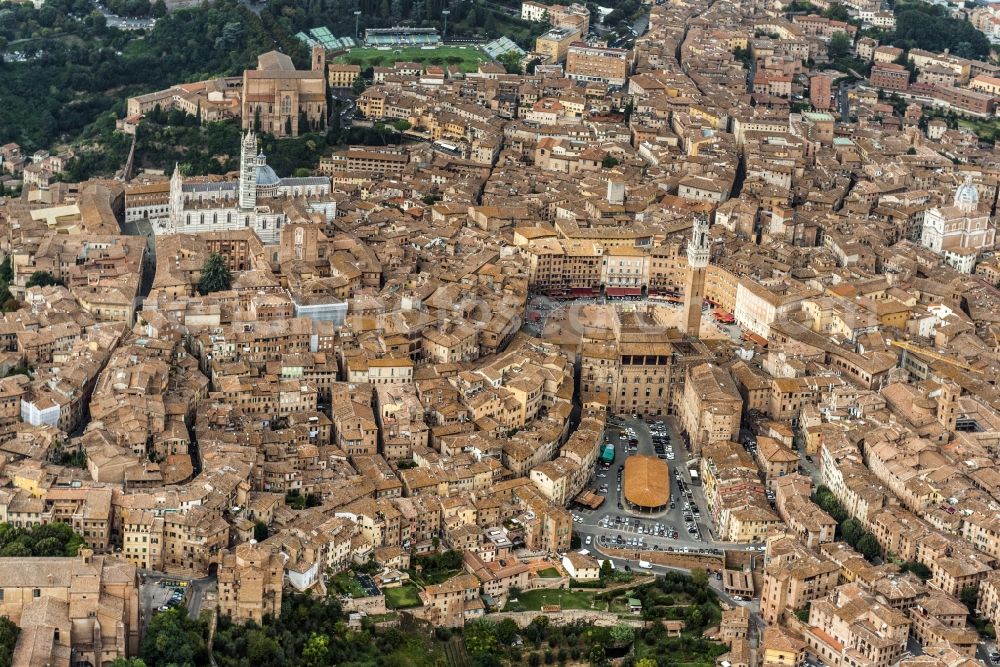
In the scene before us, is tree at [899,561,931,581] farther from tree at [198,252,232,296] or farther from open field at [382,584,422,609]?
tree at [198,252,232,296]

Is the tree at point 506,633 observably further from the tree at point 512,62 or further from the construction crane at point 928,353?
the tree at point 512,62

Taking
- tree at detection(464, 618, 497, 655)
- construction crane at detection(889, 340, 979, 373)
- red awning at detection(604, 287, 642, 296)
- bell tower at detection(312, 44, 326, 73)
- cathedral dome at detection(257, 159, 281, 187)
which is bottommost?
tree at detection(464, 618, 497, 655)

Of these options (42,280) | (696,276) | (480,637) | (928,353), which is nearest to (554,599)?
(480,637)

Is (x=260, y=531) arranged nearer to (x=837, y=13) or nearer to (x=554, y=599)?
(x=554, y=599)

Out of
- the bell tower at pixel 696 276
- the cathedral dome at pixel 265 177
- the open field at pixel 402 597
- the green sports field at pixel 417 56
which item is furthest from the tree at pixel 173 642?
the green sports field at pixel 417 56

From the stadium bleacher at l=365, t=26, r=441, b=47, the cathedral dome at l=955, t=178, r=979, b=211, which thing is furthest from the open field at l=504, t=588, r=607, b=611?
the stadium bleacher at l=365, t=26, r=441, b=47

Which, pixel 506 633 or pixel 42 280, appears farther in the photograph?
pixel 42 280
